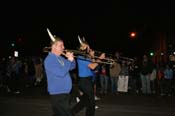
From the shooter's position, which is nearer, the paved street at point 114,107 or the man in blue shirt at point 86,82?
the man in blue shirt at point 86,82

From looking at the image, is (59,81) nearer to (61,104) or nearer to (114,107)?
(61,104)

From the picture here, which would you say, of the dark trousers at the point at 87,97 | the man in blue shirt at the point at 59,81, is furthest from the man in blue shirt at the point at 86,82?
the man in blue shirt at the point at 59,81

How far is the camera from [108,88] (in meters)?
19.3

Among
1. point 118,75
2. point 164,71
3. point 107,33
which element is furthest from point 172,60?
point 107,33

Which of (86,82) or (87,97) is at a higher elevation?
(86,82)

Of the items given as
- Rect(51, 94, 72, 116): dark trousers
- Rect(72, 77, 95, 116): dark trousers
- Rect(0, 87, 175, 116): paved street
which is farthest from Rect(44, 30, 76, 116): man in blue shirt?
Rect(0, 87, 175, 116): paved street

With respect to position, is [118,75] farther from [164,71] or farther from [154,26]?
[154,26]

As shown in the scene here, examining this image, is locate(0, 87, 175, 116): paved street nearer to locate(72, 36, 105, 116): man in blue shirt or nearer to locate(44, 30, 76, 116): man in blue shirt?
locate(72, 36, 105, 116): man in blue shirt

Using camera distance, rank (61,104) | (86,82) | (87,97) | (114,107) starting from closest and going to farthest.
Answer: (61,104) < (87,97) < (86,82) < (114,107)

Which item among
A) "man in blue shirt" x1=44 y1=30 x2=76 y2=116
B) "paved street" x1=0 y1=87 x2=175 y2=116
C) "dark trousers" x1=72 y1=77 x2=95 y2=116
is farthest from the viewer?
"paved street" x1=0 y1=87 x2=175 y2=116

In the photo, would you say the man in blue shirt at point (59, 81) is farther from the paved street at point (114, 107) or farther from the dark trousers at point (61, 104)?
the paved street at point (114, 107)

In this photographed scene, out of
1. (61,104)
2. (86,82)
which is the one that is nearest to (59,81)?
(61,104)

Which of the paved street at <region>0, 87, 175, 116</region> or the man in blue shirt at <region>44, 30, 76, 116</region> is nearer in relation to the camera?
the man in blue shirt at <region>44, 30, 76, 116</region>

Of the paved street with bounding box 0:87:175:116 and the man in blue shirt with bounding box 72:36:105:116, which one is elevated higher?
the man in blue shirt with bounding box 72:36:105:116
